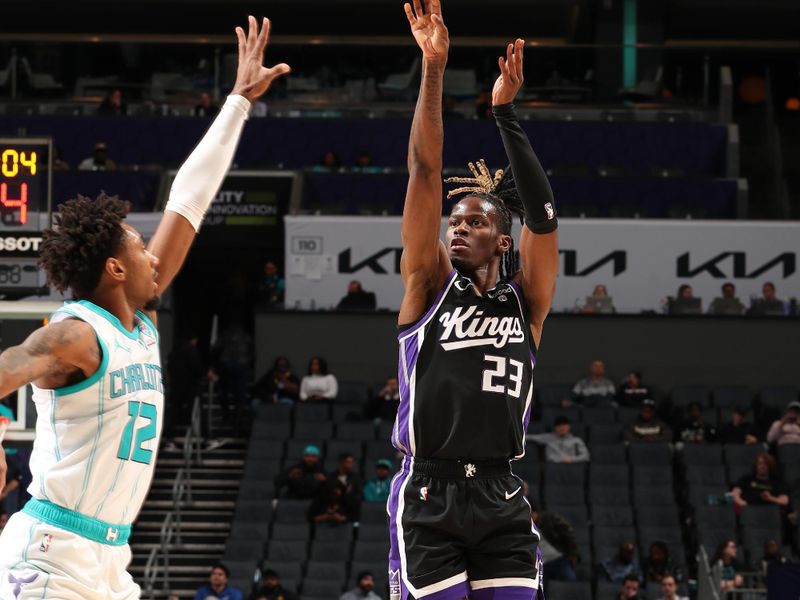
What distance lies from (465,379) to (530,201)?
2.67 feet

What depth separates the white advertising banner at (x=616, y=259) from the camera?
23.0 metres

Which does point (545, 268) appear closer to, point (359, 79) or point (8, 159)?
point (8, 159)

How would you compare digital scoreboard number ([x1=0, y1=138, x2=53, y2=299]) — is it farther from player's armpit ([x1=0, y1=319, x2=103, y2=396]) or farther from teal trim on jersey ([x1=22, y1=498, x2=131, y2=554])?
player's armpit ([x1=0, y1=319, x2=103, y2=396])

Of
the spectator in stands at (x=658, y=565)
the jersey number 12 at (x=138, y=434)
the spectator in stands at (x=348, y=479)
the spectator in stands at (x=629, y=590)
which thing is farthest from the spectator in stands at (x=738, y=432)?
the jersey number 12 at (x=138, y=434)

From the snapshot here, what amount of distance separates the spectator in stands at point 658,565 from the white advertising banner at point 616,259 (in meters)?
7.57

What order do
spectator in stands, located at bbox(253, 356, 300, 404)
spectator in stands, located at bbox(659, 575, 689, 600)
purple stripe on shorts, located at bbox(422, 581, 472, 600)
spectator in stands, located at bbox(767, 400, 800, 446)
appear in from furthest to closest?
spectator in stands, located at bbox(253, 356, 300, 404)
spectator in stands, located at bbox(767, 400, 800, 446)
spectator in stands, located at bbox(659, 575, 689, 600)
purple stripe on shorts, located at bbox(422, 581, 472, 600)

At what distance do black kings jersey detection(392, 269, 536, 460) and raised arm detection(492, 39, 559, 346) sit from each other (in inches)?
7.0

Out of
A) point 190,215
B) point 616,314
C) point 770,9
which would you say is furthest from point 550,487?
point 770,9

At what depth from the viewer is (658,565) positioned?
1580 cm

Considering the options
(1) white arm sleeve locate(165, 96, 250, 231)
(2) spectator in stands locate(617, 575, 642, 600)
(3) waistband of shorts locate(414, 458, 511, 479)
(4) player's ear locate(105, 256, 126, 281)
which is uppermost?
(1) white arm sleeve locate(165, 96, 250, 231)

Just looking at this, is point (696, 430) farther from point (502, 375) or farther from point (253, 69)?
point (253, 69)

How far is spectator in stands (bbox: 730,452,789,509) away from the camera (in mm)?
17891

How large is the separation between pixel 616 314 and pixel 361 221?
4.29 meters

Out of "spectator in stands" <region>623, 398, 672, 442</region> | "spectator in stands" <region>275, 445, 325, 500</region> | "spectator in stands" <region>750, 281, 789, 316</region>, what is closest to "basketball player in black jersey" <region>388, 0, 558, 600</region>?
"spectator in stands" <region>275, 445, 325, 500</region>
